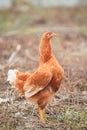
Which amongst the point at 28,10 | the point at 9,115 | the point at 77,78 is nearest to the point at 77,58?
the point at 77,78

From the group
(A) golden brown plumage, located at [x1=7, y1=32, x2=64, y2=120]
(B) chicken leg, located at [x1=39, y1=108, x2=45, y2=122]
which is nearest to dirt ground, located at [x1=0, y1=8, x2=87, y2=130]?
(B) chicken leg, located at [x1=39, y1=108, x2=45, y2=122]

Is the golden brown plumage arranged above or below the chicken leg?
above

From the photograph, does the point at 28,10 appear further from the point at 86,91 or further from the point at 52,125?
the point at 52,125

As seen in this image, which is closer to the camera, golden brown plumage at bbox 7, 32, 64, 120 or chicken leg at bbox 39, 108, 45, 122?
golden brown plumage at bbox 7, 32, 64, 120

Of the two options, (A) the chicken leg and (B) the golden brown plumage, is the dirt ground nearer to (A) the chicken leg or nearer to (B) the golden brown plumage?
(A) the chicken leg

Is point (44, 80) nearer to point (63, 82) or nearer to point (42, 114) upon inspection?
point (42, 114)

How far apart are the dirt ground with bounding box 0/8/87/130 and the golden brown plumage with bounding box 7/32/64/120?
0.31 meters

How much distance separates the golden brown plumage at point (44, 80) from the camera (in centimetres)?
569

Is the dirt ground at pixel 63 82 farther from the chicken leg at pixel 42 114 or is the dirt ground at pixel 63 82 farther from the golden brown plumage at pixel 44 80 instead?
the golden brown plumage at pixel 44 80

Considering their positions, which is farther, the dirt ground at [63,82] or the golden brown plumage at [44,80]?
the dirt ground at [63,82]

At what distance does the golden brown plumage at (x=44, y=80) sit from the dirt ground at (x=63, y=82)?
12.0 inches


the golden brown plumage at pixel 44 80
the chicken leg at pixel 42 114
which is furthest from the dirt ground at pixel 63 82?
the golden brown plumage at pixel 44 80

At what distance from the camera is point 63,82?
7.77m

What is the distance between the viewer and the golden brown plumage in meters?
5.69
